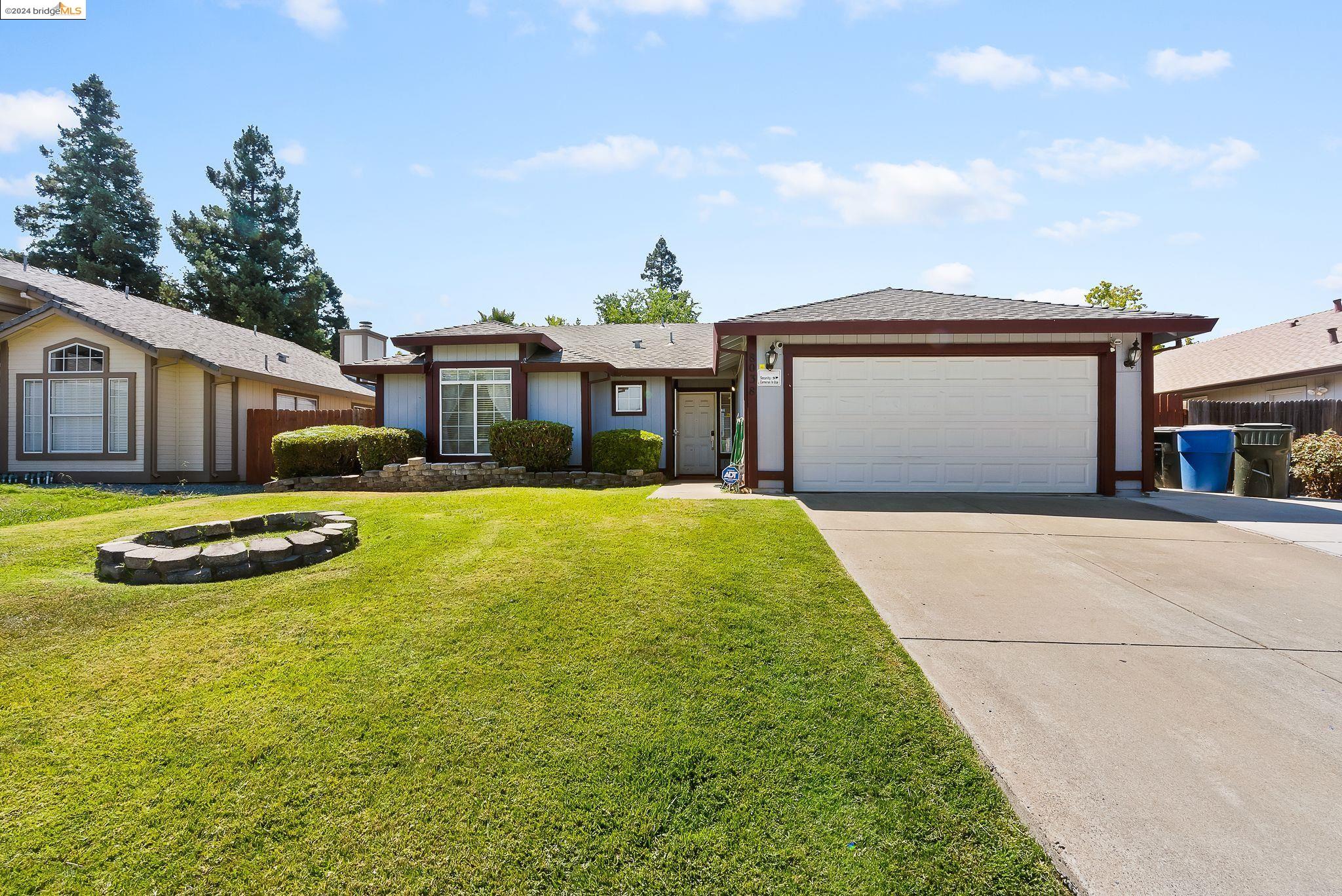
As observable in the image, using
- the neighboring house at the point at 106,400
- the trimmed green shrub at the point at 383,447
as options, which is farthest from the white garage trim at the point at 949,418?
the neighboring house at the point at 106,400

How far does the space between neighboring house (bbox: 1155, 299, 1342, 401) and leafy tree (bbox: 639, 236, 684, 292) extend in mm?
41381

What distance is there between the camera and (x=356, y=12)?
7809 millimetres

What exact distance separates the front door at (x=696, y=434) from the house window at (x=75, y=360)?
13090 millimetres

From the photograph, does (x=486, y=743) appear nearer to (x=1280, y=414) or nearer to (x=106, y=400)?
(x=106, y=400)

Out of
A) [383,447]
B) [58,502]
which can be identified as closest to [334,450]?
[383,447]

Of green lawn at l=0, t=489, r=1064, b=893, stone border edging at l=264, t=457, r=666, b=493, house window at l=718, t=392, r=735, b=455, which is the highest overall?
house window at l=718, t=392, r=735, b=455

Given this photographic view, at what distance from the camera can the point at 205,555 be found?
472 centimetres

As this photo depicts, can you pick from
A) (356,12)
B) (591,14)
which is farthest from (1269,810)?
Answer: (356,12)

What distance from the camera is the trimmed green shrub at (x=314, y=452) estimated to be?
11.2 metres

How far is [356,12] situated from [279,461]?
7.99 m

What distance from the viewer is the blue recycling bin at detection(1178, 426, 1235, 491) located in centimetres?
984

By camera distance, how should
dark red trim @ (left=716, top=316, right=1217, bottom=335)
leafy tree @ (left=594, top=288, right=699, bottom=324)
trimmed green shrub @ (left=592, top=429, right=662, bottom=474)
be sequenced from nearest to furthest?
dark red trim @ (left=716, top=316, right=1217, bottom=335), trimmed green shrub @ (left=592, top=429, right=662, bottom=474), leafy tree @ (left=594, top=288, right=699, bottom=324)

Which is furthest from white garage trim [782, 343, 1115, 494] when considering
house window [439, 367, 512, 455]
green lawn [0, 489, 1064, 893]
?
house window [439, 367, 512, 455]

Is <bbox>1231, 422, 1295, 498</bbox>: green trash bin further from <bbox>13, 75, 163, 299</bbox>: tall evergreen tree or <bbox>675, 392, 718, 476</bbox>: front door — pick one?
<bbox>13, 75, 163, 299</bbox>: tall evergreen tree
